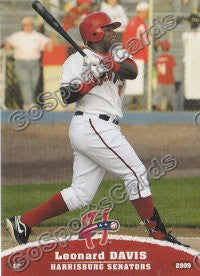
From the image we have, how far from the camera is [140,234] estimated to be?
7.70m

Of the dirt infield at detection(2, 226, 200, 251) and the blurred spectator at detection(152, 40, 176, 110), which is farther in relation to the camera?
the blurred spectator at detection(152, 40, 176, 110)

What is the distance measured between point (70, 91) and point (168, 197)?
4100 mm

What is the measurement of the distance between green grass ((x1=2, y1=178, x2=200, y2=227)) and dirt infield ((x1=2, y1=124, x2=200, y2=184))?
799 mm

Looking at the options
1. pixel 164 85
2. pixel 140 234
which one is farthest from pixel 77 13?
pixel 140 234

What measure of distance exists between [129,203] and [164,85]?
5748 millimetres

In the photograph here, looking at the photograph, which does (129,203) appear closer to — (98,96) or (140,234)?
(140,234)

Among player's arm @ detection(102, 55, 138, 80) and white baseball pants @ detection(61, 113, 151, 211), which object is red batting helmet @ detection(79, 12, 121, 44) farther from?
white baseball pants @ detection(61, 113, 151, 211)

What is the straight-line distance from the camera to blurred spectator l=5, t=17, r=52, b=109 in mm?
14656

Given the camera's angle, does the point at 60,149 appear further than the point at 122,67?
Yes

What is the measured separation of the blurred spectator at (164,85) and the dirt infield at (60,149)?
13.6 inches

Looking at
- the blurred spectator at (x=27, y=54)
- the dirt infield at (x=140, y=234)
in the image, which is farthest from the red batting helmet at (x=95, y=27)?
the blurred spectator at (x=27, y=54)

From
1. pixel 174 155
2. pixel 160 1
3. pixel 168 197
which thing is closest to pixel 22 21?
pixel 160 1

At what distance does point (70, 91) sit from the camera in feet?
20.0

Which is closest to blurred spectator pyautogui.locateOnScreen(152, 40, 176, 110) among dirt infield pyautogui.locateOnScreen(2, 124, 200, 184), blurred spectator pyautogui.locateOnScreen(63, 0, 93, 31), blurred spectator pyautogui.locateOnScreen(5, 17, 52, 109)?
dirt infield pyautogui.locateOnScreen(2, 124, 200, 184)
